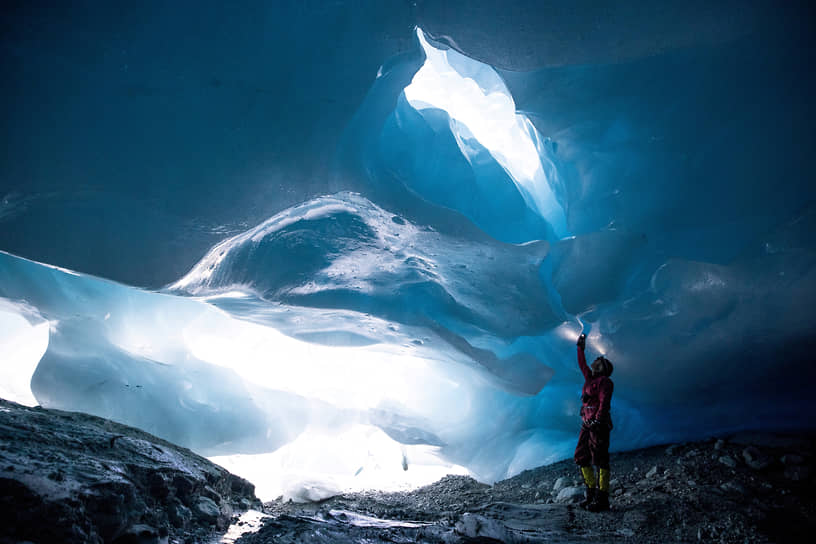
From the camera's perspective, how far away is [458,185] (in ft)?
15.9

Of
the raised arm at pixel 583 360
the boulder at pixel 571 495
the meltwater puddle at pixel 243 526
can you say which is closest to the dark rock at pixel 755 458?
the boulder at pixel 571 495

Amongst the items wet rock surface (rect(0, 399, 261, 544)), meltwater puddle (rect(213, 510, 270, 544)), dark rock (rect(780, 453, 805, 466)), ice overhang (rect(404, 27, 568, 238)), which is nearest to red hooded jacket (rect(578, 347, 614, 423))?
dark rock (rect(780, 453, 805, 466))

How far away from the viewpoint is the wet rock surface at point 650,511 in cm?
237

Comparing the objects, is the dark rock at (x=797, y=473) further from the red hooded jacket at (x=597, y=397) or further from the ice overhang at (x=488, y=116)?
the ice overhang at (x=488, y=116)

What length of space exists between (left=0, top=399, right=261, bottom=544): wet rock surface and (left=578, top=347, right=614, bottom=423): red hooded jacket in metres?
2.80

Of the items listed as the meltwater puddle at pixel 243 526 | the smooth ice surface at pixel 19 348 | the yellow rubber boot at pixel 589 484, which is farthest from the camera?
the smooth ice surface at pixel 19 348

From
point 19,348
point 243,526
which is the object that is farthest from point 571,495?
point 19,348

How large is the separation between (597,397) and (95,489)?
3.28 metres

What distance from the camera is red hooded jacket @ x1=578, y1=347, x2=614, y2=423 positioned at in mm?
3078

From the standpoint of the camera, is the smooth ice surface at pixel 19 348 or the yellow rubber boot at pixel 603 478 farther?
the smooth ice surface at pixel 19 348

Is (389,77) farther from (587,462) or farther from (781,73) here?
(587,462)

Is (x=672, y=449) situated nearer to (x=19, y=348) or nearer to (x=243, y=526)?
(x=243, y=526)

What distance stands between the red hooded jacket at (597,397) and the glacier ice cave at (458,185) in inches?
75.2

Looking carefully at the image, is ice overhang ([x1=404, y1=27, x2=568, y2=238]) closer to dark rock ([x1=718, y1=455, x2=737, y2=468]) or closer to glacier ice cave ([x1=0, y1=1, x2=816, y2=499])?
glacier ice cave ([x1=0, y1=1, x2=816, y2=499])
